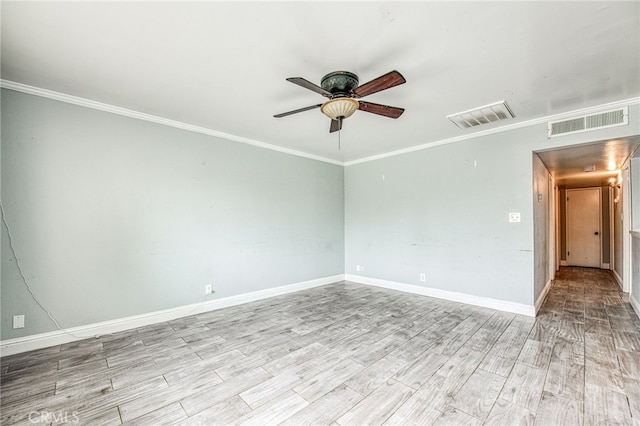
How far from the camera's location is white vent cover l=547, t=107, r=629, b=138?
3.13m

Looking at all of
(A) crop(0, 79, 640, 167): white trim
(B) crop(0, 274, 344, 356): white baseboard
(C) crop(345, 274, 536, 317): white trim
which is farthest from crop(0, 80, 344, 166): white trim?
(C) crop(345, 274, 536, 317): white trim

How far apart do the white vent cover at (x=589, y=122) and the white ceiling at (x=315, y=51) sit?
6.6 inches

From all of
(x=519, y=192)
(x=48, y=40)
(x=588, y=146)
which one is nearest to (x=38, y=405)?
(x=48, y=40)

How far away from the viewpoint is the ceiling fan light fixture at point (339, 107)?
233cm

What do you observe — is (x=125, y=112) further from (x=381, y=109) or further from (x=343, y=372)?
(x=343, y=372)

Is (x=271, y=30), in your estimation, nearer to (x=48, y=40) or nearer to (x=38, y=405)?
(x=48, y=40)

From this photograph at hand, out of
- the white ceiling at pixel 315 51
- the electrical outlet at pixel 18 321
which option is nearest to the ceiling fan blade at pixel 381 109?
the white ceiling at pixel 315 51

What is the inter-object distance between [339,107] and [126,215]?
289 cm

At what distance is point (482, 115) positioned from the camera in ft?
11.6

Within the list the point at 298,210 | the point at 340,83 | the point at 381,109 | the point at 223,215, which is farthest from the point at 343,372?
the point at 298,210

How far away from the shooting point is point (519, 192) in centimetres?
388

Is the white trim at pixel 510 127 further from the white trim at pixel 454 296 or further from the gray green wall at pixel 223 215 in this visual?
the white trim at pixel 454 296

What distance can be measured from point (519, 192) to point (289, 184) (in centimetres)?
364

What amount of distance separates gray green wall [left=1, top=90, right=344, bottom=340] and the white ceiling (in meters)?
0.47
